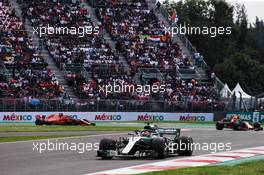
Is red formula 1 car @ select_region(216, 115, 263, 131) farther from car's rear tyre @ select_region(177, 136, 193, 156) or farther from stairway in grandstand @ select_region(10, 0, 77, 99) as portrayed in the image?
car's rear tyre @ select_region(177, 136, 193, 156)

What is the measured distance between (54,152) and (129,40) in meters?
37.8

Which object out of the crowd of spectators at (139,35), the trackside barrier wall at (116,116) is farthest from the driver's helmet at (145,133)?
the crowd of spectators at (139,35)

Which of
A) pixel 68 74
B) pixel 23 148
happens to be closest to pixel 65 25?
pixel 68 74

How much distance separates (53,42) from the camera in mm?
53312

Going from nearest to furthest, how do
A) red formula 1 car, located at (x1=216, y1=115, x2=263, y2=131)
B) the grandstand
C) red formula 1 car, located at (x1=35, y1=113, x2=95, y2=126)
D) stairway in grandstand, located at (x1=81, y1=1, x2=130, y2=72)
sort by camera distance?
red formula 1 car, located at (x1=216, y1=115, x2=263, y2=131) → red formula 1 car, located at (x1=35, y1=113, x2=95, y2=126) → the grandstand → stairway in grandstand, located at (x1=81, y1=1, x2=130, y2=72)

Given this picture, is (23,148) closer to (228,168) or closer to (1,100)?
(228,168)

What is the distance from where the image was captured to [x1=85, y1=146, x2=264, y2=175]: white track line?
14448 millimetres

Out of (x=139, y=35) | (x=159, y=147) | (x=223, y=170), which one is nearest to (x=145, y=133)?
(x=159, y=147)

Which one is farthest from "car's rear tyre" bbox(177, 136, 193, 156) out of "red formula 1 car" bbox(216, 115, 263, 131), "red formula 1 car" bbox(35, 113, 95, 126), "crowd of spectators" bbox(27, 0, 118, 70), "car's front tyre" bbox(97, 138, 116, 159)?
"crowd of spectators" bbox(27, 0, 118, 70)

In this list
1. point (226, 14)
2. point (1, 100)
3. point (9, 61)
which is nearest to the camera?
point (1, 100)

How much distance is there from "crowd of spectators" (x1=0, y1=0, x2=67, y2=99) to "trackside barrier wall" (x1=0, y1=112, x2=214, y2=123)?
4.55ft

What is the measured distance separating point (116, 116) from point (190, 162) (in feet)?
107

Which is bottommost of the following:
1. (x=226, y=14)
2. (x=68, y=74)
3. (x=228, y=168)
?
(x=228, y=168)

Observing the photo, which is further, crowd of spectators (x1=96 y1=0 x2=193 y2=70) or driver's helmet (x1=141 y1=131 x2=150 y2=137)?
crowd of spectators (x1=96 y1=0 x2=193 y2=70)
